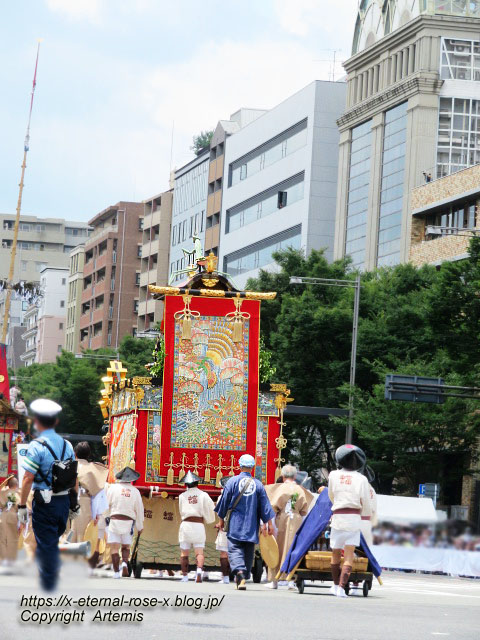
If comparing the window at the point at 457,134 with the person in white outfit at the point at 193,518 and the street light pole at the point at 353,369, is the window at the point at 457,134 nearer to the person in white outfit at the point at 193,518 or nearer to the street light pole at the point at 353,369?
the street light pole at the point at 353,369

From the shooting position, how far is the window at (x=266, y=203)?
8512cm

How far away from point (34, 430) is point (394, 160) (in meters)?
61.4

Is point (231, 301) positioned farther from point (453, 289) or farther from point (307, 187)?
point (307, 187)

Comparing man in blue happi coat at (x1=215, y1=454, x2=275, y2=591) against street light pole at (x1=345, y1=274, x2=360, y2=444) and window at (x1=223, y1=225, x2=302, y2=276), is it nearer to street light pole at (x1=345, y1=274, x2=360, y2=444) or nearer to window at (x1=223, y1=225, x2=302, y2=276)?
street light pole at (x1=345, y1=274, x2=360, y2=444)

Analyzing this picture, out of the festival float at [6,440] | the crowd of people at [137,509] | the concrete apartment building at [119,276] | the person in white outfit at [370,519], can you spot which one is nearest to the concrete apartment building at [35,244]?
the concrete apartment building at [119,276]

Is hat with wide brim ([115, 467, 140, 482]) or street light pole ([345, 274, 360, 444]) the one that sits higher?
street light pole ([345, 274, 360, 444])

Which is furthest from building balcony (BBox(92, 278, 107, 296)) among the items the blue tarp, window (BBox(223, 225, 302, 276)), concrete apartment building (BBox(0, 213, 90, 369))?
the blue tarp

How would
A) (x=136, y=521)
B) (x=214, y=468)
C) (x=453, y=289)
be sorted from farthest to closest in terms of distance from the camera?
(x=453, y=289)
(x=214, y=468)
(x=136, y=521)

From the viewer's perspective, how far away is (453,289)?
127 feet

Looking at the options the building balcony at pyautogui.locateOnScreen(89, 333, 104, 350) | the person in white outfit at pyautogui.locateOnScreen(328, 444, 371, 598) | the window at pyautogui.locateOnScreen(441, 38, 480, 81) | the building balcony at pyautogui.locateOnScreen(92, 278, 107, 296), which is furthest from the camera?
the building balcony at pyautogui.locateOnScreen(92, 278, 107, 296)

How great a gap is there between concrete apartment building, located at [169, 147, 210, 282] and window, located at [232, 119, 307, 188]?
6609 mm

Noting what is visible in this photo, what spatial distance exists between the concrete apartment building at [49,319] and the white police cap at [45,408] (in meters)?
144

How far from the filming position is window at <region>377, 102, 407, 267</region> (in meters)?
69.1

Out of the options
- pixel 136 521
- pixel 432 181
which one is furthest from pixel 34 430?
pixel 432 181
